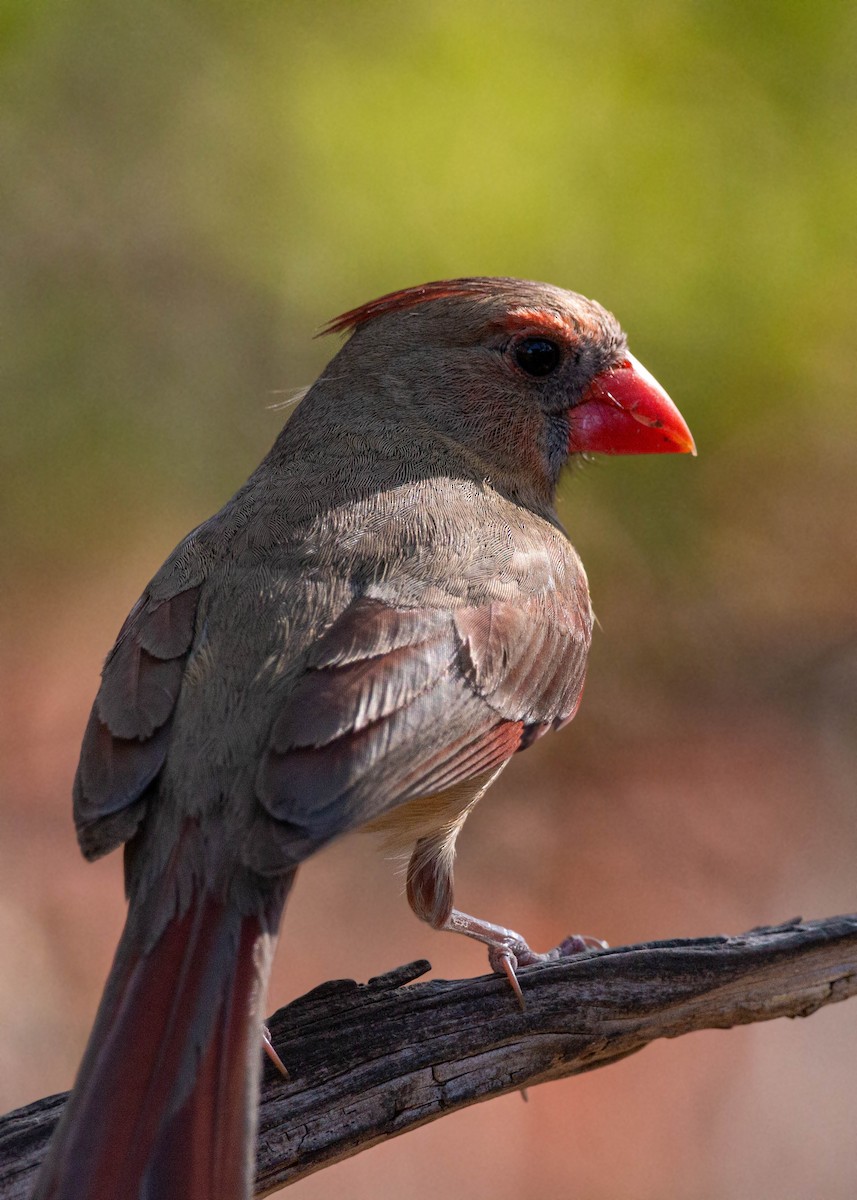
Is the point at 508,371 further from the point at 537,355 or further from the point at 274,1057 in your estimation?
the point at 274,1057

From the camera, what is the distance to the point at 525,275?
18.8ft

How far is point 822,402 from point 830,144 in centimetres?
108

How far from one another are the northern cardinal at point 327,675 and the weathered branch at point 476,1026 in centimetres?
19

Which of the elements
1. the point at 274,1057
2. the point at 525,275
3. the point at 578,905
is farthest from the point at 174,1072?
the point at 525,275

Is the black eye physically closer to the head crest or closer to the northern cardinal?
the northern cardinal

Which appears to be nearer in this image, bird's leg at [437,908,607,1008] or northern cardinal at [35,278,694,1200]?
northern cardinal at [35,278,694,1200]

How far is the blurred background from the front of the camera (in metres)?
5.90

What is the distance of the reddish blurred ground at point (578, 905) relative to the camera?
195 inches

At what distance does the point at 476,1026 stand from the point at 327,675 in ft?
2.97

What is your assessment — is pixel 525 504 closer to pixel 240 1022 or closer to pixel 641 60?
pixel 240 1022

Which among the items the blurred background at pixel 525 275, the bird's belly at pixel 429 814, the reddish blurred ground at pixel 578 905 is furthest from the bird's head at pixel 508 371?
the reddish blurred ground at pixel 578 905

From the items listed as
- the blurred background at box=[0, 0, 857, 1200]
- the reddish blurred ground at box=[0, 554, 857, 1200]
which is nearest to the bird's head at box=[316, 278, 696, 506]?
the blurred background at box=[0, 0, 857, 1200]

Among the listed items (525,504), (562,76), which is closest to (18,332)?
(562,76)

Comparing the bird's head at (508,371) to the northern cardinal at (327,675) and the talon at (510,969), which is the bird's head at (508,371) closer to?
the northern cardinal at (327,675)
